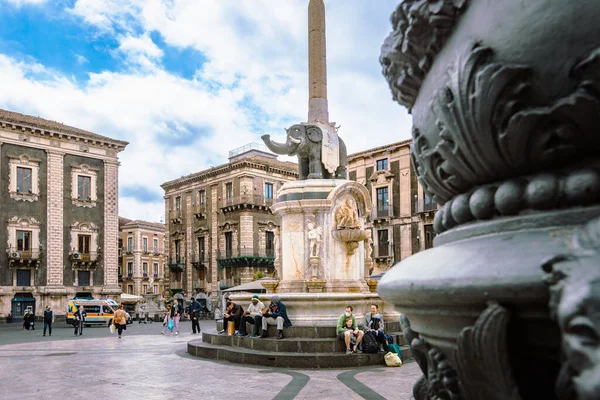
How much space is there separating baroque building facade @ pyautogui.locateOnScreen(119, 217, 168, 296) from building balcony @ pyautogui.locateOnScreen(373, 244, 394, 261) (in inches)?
1438

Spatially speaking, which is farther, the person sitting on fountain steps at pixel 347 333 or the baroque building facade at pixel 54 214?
the baroque building facade at pixel 54 214

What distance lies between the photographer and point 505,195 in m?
1.32

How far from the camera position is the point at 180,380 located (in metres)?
9.36

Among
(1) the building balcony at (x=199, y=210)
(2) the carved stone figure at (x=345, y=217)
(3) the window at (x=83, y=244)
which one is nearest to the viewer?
(2) the carved stone figure at (x=345, y=217)

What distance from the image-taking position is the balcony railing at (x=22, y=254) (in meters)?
35.7

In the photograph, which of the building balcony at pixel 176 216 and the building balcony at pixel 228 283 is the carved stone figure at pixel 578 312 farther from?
the building balcony at pixel 176 216

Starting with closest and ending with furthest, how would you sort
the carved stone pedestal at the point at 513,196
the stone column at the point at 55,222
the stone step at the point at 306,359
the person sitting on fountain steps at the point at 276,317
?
the carved stone pedestal at the point at 513,196 → the stone step at the point at 306,359 → the person sitting on fountain steps at the point at 276,317 → the stone column at the point at 55,222

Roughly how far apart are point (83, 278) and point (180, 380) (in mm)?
32754

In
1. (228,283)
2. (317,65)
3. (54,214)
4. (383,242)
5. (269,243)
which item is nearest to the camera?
(317,65)

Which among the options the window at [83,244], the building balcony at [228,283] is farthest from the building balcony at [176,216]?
the window at [83,244]

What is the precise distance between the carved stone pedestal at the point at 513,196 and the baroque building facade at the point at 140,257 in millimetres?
69489

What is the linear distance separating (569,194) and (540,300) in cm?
25

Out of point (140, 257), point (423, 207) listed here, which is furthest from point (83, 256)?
point (140, 257)

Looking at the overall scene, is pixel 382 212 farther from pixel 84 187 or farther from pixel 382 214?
pixel 84 187
